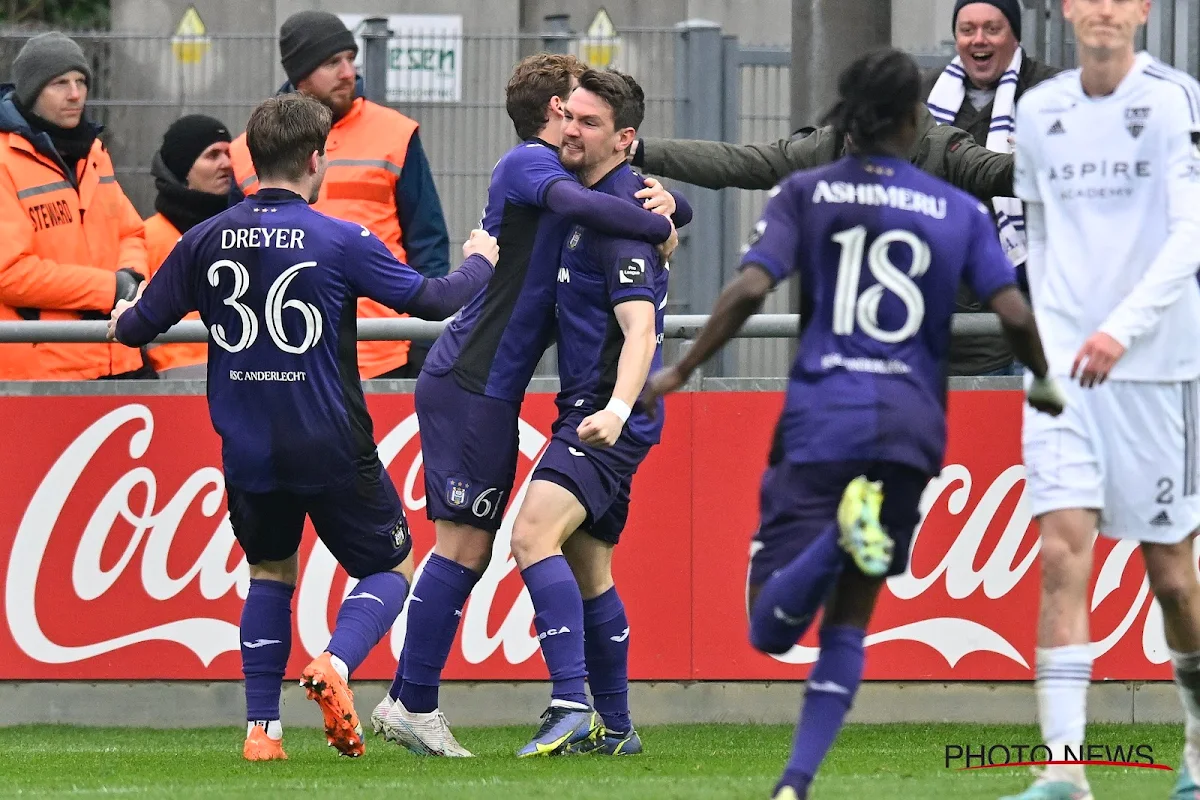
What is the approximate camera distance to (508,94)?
7.61 metres

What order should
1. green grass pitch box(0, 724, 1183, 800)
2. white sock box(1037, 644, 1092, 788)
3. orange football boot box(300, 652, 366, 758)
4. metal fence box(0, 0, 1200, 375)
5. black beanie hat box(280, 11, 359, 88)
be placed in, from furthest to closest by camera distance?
metal fence box(0, 0, 1200, 375)
black beanie hat box(280, 11, 359, 88)
orange football boot box(300, 652, 366, 758)
green grass pitch box(0, 724, 1183, 800)
white sock box(1037, 644, 1092, 788)

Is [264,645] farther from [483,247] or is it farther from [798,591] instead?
[798,591]

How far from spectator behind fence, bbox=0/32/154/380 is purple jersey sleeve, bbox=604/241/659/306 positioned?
9.00 feet

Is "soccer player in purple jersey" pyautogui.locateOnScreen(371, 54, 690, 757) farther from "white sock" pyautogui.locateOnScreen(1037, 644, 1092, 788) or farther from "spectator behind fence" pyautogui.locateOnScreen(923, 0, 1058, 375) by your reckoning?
"white sock" pyautogui.locateOnScreen(1037, 644, 1092, 788)

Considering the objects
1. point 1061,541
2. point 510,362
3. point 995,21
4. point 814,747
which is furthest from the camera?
point 995,21

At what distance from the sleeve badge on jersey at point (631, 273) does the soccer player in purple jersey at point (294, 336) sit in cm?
45

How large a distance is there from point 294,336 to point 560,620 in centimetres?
136

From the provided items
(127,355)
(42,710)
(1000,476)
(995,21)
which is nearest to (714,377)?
(1000,476)

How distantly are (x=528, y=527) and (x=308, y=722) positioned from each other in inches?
93.3

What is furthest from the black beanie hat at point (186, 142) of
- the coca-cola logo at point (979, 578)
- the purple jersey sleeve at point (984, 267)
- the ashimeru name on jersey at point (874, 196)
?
the purple jersey sleeve at point (984, 267)

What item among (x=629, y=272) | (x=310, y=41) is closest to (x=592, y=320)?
(x=629, y=272)

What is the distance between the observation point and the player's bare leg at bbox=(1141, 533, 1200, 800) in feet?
18.6

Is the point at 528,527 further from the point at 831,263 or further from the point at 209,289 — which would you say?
the point at 831,263

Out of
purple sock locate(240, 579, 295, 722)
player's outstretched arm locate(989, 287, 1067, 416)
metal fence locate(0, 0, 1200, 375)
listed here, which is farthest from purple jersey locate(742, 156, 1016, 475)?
metal fence locate(0, 0, 1200, 375)
